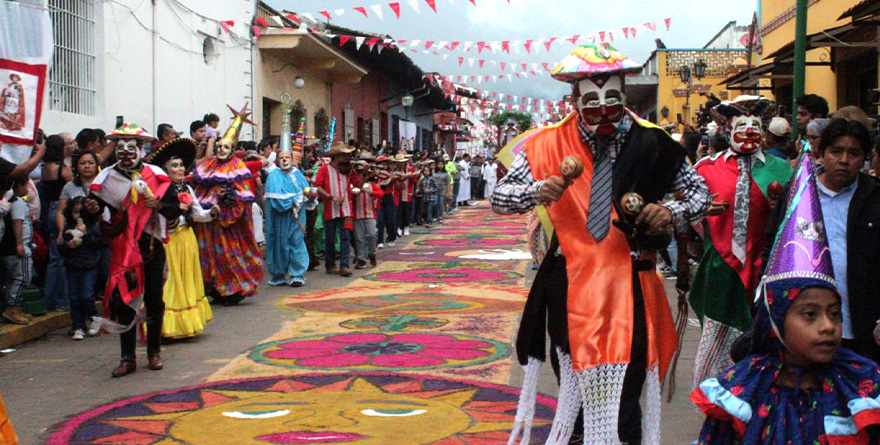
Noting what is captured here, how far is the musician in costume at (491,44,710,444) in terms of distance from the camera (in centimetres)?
432

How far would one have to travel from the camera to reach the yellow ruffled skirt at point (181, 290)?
877 cm

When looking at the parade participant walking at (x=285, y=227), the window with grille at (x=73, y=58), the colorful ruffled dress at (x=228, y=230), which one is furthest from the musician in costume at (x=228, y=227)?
the window with grille at (x=73, y=58)

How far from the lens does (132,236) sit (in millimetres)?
7641

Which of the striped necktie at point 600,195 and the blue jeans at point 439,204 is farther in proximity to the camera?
the blue jeans at point 439,204

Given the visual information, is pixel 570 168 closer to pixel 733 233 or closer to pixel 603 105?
pixel 603 105

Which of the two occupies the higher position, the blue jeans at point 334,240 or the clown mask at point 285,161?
the clown mask at point 285,161

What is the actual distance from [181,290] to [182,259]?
274 millimetres

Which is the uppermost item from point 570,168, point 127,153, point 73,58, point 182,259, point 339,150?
point 73,58

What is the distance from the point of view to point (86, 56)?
1365 centimetres

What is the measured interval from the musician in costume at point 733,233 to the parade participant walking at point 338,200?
28.4ft

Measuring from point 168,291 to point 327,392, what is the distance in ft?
8.70

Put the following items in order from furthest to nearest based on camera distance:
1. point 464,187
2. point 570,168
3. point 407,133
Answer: point 464,187
point 407,133
point 570,168

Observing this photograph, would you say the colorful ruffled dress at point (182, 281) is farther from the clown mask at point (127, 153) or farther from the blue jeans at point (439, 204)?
the blue jeans at point (439, 204)

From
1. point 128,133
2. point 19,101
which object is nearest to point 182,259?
point 128,133
